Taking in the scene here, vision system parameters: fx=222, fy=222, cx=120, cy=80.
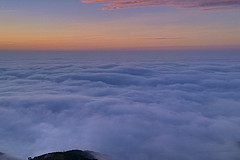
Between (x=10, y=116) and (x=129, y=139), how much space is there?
25651 mm

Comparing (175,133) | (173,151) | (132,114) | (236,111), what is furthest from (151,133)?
(236,111)

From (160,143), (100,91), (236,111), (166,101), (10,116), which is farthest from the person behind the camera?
(100,91)

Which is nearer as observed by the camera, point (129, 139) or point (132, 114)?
point (129, 139)

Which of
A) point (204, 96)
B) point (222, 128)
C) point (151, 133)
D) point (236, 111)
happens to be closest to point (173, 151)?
point (151, 133)

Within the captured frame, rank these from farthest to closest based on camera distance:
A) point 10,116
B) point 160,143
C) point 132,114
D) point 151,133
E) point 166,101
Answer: point 166,101, point 132,114, point 10,116, point 151,133, point 160,143

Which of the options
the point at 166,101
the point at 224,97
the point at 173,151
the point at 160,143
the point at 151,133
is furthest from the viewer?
the point at 224,97

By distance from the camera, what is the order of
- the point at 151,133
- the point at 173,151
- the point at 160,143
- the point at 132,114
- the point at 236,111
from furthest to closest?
the point at 236,111 → the point at 132,114 → the point at 151,133 → the point at 160,143 → the point at 173,151

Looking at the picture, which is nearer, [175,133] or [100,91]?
[175,133]

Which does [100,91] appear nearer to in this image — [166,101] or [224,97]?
[166,101]

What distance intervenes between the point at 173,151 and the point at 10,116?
1287 inches

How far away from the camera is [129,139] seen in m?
34.9

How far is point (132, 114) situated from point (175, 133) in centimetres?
1232

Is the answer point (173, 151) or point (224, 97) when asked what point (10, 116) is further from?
point (224, 97)

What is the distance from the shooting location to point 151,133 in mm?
37844
